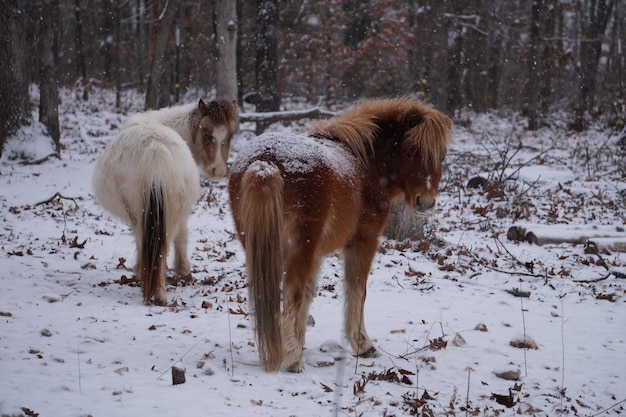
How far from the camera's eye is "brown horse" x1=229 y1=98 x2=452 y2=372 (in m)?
3.56

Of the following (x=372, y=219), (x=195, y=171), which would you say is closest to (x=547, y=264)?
(x=372, y=219)

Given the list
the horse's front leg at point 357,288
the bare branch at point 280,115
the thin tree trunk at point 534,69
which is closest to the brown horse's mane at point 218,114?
the horse's front leg at point 357,288

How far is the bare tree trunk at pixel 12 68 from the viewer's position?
11.3m

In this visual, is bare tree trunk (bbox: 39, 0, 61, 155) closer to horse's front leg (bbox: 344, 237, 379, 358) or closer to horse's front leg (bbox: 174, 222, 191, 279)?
horse's front leg (bbox: 174, 222, 191, 279)

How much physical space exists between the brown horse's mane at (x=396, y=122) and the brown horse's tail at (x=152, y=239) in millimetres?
1696

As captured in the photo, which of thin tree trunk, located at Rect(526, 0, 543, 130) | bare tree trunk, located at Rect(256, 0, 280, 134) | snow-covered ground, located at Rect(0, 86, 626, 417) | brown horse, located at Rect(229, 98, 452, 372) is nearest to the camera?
snow-covered ground, located at Rect(0, 86, 626, 417)

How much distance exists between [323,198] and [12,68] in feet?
33.6

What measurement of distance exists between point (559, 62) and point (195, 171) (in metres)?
21.4

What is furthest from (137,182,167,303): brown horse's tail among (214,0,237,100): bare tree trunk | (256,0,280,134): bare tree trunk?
(256,0,280,134): bare tree trunk

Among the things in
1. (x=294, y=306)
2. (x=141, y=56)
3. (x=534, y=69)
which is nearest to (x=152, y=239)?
(x=294, y=306)

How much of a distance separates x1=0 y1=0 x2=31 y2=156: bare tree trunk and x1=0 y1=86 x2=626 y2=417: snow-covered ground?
257cm

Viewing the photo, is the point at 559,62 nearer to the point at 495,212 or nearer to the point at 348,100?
the point at 348,100

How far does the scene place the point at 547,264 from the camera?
7000 millimetres

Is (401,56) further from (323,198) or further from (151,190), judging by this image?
(323,198)
